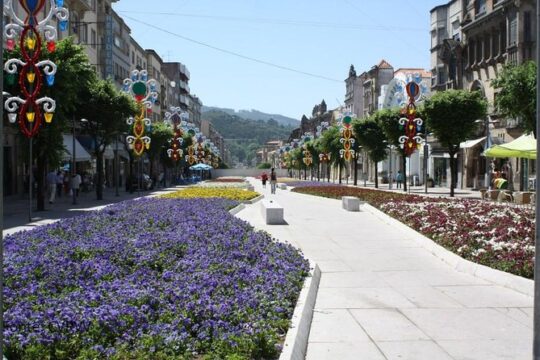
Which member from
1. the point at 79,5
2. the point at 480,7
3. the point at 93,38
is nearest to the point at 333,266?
the point at 79,5

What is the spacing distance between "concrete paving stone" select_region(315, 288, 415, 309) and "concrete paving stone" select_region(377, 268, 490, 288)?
70cm

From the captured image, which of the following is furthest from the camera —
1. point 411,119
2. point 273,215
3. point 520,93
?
point 411,119

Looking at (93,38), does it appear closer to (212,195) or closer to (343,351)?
(212,195)

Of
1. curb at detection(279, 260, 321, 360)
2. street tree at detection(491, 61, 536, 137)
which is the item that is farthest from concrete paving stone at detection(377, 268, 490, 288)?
street tree at detection(491, 61, 536, 137)

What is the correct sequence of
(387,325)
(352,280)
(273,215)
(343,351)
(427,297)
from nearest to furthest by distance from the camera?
(343,351) → (387,325) → (427,297) → (352,280) → (273,215)

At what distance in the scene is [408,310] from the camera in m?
8.13

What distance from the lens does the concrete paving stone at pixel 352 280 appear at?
995 centimetres

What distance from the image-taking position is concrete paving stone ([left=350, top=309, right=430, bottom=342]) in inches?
269

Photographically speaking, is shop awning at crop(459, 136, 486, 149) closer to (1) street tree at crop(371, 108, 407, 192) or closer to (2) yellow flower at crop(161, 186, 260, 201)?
(1) street tree at crop(371, 108, 407, 192)

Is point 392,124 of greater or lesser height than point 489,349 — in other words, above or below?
above

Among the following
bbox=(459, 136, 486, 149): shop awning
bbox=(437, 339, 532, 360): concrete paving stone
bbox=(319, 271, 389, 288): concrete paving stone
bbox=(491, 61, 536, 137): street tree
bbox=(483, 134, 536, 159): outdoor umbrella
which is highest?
bbox=(491, 61, 536, 137): street tree

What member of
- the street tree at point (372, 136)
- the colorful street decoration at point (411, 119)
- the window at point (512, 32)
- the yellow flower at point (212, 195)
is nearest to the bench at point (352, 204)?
the yellow flower at point (212, 195)

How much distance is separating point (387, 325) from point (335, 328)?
604 mm

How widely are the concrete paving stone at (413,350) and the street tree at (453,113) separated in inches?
1261
